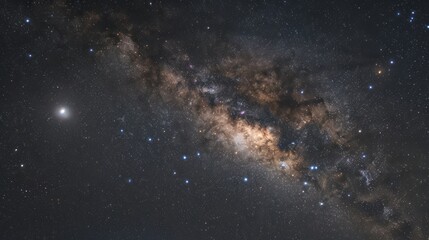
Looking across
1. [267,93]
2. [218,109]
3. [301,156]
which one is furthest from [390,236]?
[218,109]

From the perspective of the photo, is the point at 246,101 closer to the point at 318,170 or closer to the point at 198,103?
the point at 198,103

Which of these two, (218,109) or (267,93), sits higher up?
(267,93)

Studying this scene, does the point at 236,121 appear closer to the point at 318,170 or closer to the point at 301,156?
the point at 301,156

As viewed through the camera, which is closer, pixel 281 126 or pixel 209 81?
pixel 209 81

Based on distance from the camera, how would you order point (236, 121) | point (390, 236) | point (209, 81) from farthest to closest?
point (390, 236)
point (236, 121)
point (209, 81)

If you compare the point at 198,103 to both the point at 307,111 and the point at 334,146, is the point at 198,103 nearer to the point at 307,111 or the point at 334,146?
the point at 307,111

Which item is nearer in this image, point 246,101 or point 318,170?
point 246,101

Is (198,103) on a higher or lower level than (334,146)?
lower

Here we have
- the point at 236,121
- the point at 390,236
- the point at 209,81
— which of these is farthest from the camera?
the point at 390,236

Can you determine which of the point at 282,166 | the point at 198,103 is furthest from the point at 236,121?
the point at 282,166
